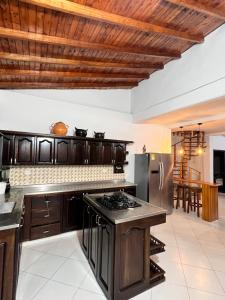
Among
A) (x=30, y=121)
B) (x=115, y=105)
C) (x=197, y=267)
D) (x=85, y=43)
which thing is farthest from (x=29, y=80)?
(x=197, y=267)

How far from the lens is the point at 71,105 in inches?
157

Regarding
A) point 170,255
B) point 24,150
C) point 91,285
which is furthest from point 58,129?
point 170,255

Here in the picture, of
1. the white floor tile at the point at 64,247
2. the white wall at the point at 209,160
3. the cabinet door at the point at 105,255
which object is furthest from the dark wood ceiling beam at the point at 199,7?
the white wall at the point at 209,160

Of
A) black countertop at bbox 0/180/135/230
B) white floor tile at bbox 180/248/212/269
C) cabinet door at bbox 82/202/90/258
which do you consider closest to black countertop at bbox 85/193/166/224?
cabinet door at bbox 82/202/90/258

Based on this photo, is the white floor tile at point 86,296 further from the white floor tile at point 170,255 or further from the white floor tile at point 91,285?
the white floor tile at point 170,255

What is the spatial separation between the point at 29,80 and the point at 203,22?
301 cm

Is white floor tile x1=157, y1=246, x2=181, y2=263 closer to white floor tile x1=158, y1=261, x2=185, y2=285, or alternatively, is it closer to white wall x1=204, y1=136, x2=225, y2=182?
white floor tile x1=158, y1=261, x2=185, y2=285

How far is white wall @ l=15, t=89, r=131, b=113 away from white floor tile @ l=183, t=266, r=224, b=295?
3.73 meters

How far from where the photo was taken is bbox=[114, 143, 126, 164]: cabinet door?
167 inches

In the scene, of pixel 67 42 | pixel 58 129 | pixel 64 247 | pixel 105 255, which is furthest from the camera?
pixel 58 129

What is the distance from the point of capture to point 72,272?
235 centimetres

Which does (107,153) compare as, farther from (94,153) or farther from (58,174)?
(58,174)

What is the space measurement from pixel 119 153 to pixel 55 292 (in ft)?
9.60

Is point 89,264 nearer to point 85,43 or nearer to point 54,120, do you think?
point 54,120
